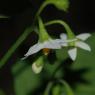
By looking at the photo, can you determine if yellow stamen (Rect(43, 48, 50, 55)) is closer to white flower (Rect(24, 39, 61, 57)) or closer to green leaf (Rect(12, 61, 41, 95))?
white flower (Rect(24, 39, 61, 57))

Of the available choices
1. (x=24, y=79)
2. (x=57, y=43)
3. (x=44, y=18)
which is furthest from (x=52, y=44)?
(x=44, y=18)

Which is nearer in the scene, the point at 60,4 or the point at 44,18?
the point at 60,4

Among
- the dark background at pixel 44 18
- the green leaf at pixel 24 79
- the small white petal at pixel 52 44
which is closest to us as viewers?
the small white petal at pixel 52 44

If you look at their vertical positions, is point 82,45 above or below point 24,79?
above

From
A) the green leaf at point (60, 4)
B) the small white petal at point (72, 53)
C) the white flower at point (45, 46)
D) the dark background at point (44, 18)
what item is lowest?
the dark background at point (44, 18)

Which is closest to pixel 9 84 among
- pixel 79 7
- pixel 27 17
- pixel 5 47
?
pixel 5 47

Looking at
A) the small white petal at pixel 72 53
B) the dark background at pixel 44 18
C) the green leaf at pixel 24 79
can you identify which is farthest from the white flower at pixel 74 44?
the dark background at pixel 44 18

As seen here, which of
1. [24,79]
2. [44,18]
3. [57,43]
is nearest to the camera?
[57,43]

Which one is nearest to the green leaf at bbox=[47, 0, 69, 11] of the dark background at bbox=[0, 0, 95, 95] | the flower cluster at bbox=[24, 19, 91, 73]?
the flower cluster at bbox=[24, 19, 91, 73]

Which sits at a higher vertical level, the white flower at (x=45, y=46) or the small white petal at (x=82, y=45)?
the white flower at (x=45, y=46)

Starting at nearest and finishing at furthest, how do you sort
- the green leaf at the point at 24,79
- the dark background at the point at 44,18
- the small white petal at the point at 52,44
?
the small white petal at the point at 52,44 < the green leaf at the point at 24,79 < the dark background at the point at 44,18

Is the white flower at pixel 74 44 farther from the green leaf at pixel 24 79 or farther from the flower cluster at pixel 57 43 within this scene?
the green leaf at pixel 24 79

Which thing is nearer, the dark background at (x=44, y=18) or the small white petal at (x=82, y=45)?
the small white petal at (x=82, y=45)

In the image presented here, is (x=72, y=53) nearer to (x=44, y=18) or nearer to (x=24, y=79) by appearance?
(x=24, y=79)
